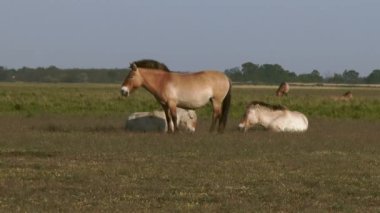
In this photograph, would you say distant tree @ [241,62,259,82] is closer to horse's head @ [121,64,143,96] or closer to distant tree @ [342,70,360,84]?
distant tree @ [342,70,360,84]

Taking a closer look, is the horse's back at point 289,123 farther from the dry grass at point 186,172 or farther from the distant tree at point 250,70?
the distant tree at point 250,70

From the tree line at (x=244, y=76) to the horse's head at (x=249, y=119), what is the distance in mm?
134142

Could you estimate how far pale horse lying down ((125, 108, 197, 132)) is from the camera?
75.9 ft

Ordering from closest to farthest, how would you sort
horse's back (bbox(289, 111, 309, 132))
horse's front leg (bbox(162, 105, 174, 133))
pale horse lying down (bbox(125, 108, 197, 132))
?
horse's front leg (bbox(162, 105, 174, 133)) → pale horse lying down (bbox(125, 108, 197, 132)) → horse's back (bbox(289, 111, 309, 132))

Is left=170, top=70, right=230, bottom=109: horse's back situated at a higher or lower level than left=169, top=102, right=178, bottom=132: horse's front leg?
higher

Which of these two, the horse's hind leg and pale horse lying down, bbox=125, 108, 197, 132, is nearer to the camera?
the horse's hind leg

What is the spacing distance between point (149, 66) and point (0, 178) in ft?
37.3

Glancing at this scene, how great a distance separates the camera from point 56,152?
16.2 metres

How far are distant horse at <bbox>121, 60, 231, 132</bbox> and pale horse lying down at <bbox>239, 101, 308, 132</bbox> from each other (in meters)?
1.07

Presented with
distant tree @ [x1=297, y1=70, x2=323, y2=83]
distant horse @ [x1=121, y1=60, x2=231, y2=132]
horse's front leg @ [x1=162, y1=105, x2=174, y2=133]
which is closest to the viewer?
horse's front leg @ [x1=162, y1=105, x2=174, y2=133]

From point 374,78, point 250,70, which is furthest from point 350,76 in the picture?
point 250,70

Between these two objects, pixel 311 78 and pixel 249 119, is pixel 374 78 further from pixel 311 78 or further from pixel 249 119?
pixel 249 119

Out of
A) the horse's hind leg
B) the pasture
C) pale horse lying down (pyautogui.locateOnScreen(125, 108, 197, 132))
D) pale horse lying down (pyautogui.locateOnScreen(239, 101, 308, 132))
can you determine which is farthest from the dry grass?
pale horse lying down (pyautogui.locateOnScreen(239, 101, 308, 132))

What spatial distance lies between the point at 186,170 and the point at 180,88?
887 cm
